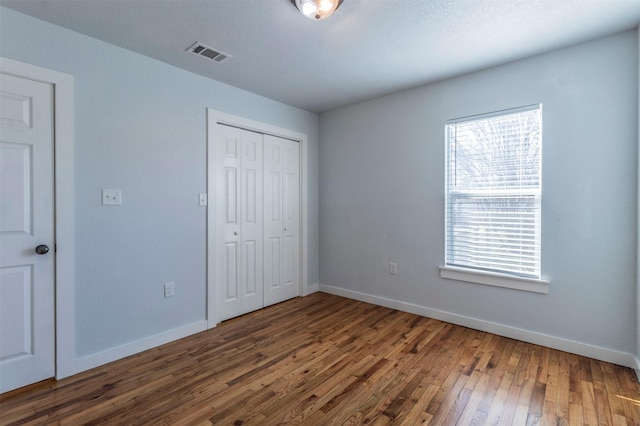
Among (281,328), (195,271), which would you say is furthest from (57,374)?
(281,328)

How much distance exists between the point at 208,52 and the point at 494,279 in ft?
10.4

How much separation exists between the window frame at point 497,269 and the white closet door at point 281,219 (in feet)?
5.94

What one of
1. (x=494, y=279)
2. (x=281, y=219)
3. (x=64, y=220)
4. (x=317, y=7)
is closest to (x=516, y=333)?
(x=494, y=279)

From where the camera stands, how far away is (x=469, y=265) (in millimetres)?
2975

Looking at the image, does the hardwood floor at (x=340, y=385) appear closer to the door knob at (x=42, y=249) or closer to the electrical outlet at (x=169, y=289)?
the electrical outlet at (x=169, y=289)

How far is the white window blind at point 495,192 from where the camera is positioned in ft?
8.57

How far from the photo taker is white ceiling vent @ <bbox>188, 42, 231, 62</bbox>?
2.38 metres

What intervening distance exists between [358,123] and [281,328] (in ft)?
8.29

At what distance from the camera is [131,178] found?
8.12 feet

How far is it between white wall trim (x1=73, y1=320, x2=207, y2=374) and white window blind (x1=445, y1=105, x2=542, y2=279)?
260 centimetres

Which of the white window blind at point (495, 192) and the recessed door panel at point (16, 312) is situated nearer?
the recessed door panel at point (16, 312)

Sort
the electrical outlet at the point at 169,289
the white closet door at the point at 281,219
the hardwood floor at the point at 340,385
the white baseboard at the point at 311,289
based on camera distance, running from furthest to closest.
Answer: the white baseboard at the point at 311,289 → the white closet door at the point at 281,219 → the electrical outlet at the point at 169,289 → the hardwood floor at the point at 340,385

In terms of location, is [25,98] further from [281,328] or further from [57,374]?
[281,328]

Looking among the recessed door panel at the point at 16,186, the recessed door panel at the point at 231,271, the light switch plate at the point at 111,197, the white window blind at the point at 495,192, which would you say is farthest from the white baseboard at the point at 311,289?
the recessed door panel at the point at 16,186
